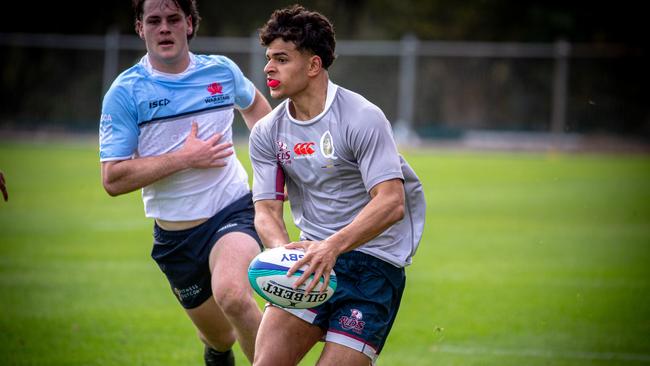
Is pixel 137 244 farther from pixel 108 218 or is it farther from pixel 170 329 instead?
pixel 170 329

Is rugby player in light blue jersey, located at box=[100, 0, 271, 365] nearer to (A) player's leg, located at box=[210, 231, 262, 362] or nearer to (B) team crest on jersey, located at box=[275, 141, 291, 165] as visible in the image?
(A) player's leg, located at box=[210, 231, 262, 362]

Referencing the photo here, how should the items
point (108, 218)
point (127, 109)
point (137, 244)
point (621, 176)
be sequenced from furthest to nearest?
point (621, 176) < point (108, 218) < point (137, 244) < point (127, 109)

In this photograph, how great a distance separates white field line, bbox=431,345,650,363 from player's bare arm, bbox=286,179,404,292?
343 cm

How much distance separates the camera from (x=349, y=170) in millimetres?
5086

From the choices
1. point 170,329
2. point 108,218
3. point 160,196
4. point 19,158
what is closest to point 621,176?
point 108,218

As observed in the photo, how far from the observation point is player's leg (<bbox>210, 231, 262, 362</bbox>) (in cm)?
571

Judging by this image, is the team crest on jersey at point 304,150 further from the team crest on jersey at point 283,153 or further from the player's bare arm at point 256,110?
the player's bare arm at point 256,110

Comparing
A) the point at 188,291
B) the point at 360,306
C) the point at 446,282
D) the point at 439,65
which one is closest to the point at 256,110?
the point at 188,291

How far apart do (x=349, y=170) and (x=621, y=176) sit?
20616 mm

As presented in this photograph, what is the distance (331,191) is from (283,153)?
Answer: 330 millimetres

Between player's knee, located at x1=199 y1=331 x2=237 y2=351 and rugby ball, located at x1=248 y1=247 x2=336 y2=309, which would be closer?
rugby ball, located at x1=248 y1=247 x2=336 y2=309

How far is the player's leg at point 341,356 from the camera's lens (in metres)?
4.89

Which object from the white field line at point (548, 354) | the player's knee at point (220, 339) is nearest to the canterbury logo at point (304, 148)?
the player's knee at point (220, 339)

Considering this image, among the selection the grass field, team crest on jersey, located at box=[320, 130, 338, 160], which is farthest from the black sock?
team crest on jersey, located at box=[320, 130, 338, 160]
